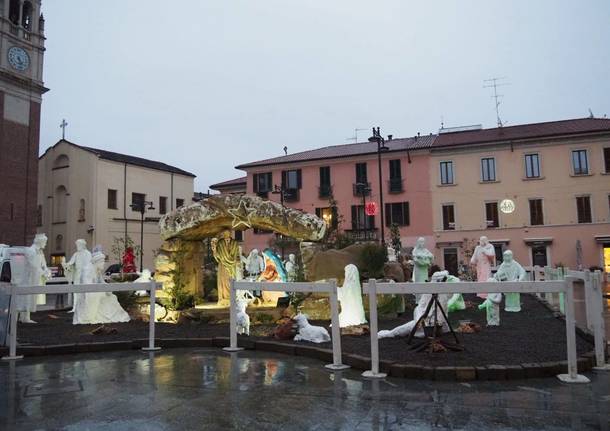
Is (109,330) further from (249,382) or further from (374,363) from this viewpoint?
(374,363)

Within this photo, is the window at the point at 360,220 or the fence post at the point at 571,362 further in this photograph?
the window at the point at 360,220

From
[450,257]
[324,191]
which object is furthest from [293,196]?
[450,257]

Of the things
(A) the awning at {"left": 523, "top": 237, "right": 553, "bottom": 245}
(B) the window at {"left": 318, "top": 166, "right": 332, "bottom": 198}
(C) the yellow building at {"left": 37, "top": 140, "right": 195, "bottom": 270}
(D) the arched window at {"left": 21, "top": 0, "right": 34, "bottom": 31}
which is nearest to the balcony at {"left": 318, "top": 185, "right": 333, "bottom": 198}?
(B) the window at {"left": 318, "top": 166, "right": 332, "bottom": 198}

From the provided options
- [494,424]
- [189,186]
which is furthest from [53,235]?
[494,424]

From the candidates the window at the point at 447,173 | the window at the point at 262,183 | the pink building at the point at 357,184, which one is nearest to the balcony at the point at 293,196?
the pink building at the point at 357,184

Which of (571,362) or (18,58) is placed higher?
(18,58)

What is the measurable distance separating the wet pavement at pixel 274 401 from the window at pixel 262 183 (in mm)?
38933

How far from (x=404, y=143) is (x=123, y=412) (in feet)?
137

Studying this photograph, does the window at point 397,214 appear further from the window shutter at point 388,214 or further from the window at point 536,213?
the window at point 536,213

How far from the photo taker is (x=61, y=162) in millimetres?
47531

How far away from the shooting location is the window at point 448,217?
40438 millimetres

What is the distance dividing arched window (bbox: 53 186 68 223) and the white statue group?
35740mm

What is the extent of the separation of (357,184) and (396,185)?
171 inches

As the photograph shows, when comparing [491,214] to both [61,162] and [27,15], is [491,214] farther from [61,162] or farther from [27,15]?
[27,15]
